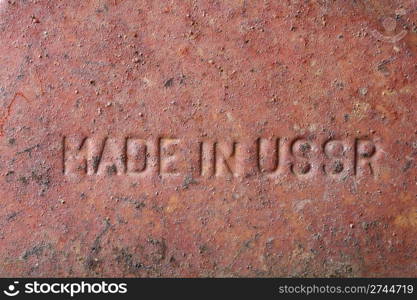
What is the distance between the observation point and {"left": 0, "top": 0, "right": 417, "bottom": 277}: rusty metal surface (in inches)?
36.8

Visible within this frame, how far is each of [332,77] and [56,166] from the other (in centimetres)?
57

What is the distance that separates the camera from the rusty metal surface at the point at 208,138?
0.93 meters

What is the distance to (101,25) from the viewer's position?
0.93m

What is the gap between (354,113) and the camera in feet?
3.08

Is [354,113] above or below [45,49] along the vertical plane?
below

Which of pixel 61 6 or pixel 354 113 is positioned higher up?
pixel 61 6

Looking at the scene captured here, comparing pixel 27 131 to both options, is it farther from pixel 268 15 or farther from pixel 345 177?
pixel 345 177

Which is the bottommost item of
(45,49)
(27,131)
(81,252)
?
(81,252)

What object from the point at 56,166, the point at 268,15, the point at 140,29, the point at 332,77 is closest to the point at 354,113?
the point at 332,77

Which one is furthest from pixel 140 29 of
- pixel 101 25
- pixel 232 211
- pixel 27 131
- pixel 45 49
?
pixel 232 211

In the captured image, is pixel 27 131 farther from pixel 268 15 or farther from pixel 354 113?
pixel 354 113

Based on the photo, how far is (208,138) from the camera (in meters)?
0.95

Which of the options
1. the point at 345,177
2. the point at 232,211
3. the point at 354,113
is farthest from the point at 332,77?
the point at 232,211

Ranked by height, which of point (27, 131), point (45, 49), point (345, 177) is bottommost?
point (345, 177)
